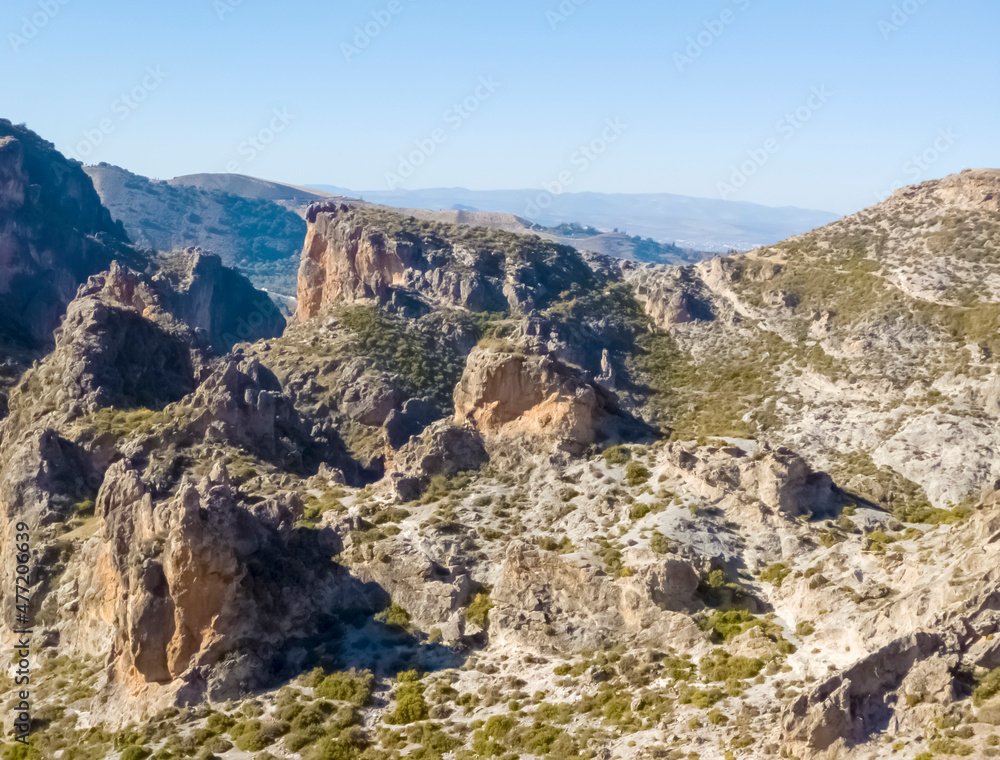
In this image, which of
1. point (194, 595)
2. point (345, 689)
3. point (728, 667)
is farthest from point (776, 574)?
point (194, 595)

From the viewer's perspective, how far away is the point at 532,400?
209ft

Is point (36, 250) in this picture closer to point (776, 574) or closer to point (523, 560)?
point (523, 560)

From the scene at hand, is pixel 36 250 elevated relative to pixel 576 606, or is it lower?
elevated

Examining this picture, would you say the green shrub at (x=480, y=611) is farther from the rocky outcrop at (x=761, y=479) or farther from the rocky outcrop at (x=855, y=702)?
the rocky outcrop at (x=855, y=702)

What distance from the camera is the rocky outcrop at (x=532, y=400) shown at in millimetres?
61500

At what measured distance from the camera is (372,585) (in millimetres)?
51250

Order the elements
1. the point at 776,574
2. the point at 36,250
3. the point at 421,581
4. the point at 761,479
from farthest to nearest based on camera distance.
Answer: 1. the point at 36,250
2. the point at 761,479
3. the point at 421,581
4. the point at 776,574

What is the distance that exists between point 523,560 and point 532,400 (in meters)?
17.1

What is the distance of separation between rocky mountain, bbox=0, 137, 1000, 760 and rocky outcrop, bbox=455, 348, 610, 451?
206 millimetres

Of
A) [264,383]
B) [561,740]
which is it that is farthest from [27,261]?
[561,740]

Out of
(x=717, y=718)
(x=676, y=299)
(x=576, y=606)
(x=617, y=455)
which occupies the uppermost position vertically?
(x=676, y=299)

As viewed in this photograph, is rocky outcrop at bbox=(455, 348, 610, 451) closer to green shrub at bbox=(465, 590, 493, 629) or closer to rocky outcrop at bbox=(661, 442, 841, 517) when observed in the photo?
rocky outcrop at bbox=(661, 442, 841, 517)

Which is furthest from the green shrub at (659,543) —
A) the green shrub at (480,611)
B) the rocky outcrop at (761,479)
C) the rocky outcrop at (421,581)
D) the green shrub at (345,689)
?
the green shrub at (345,689)

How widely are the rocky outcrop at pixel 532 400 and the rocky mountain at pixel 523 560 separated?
21 cm
